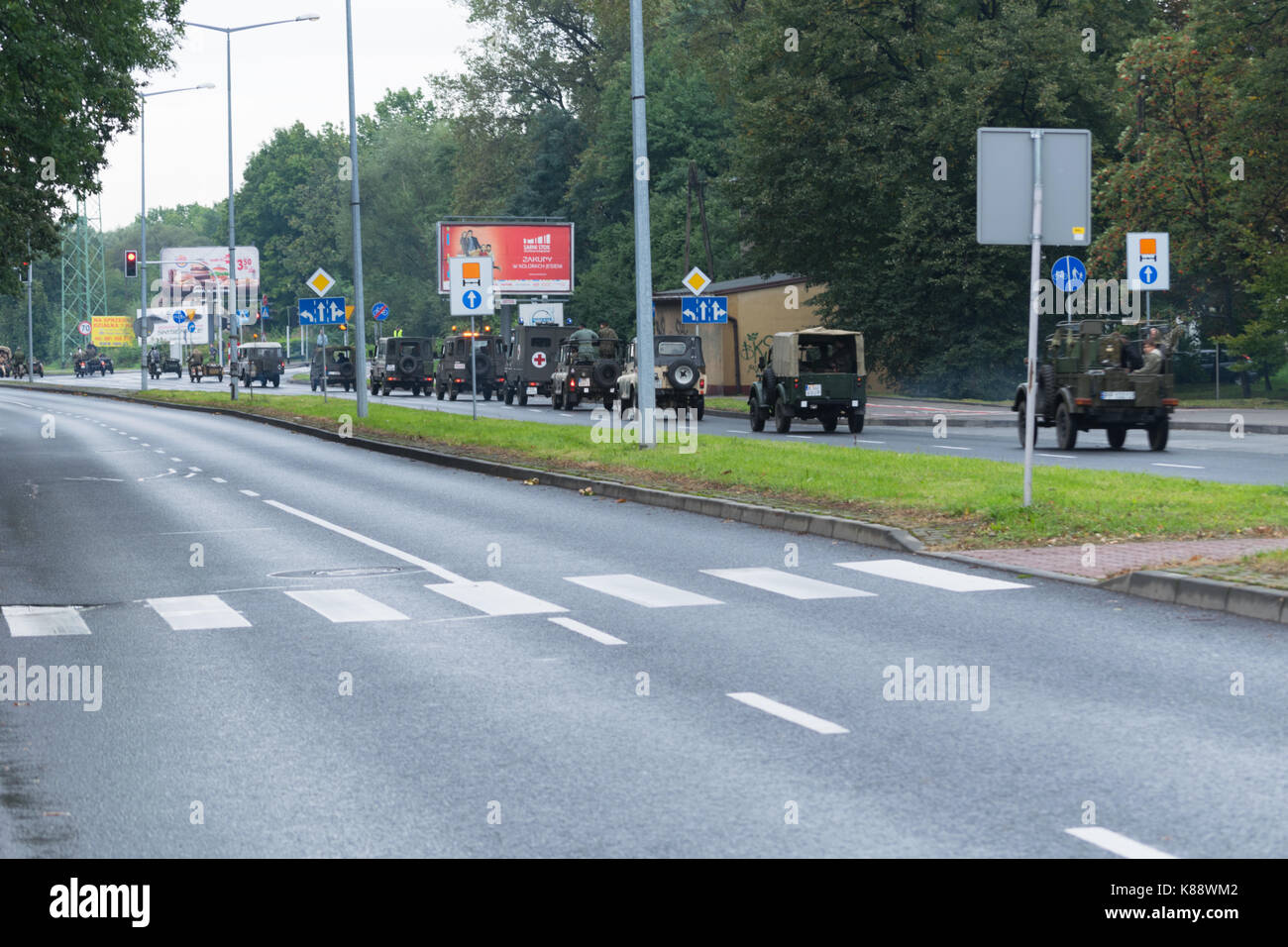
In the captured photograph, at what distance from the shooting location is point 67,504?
67.8 ft

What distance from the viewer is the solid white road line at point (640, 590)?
11.8 meters

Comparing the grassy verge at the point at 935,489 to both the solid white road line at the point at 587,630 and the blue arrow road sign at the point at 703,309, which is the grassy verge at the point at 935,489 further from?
the blue arrow road sign at the point at 703,309

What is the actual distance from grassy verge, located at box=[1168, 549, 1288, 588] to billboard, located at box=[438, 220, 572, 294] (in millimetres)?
65549

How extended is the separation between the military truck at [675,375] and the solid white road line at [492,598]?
1095 inches

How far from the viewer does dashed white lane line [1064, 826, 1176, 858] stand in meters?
5.50

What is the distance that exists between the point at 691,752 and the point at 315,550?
8922 millimetres

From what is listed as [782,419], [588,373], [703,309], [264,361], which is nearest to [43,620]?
[782,419]

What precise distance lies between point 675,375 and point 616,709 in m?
32.7

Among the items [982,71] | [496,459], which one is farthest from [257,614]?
[982,71]

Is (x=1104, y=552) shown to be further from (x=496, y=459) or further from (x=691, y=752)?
(x=496, y=459)

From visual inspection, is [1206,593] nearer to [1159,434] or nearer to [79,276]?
[1159,434]

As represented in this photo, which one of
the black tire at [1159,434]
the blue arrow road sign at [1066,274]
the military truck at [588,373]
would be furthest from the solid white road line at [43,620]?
the military truck at [588,373]

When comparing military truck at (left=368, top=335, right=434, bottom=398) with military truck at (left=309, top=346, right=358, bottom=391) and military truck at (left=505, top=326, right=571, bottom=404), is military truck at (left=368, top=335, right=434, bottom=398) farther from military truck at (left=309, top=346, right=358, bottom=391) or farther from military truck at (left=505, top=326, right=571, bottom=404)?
military truck at (left=505, top=326, right=571, bottom=404)

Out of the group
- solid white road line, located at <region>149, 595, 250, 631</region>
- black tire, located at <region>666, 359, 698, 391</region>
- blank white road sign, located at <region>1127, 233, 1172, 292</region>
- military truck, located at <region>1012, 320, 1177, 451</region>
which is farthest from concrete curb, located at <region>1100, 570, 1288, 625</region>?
black tire, located at <region>666, 359, 698, 391</region>
